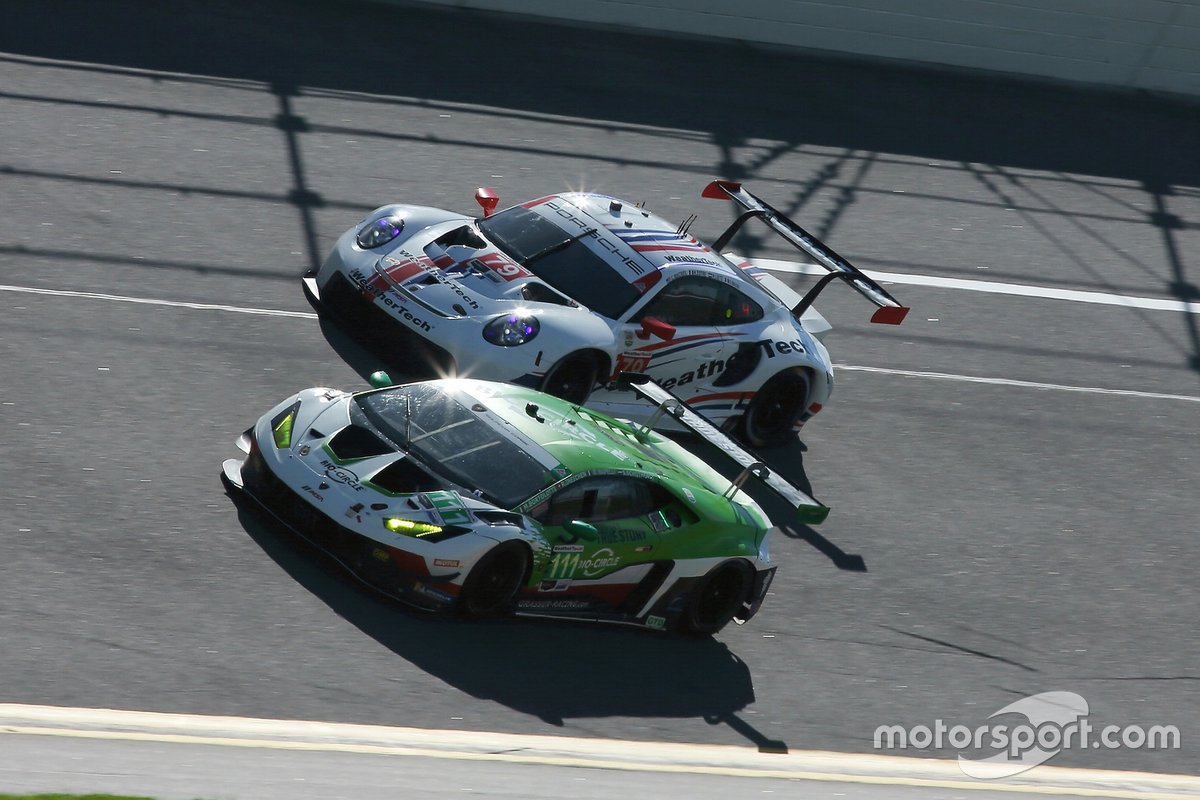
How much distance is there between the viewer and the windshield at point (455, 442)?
336 inches

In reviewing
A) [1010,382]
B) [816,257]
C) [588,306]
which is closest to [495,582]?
[588,306]

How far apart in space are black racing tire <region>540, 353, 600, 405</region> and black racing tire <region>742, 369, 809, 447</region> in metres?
1.39

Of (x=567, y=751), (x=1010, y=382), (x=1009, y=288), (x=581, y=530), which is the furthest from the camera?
(x=1009, y=288)

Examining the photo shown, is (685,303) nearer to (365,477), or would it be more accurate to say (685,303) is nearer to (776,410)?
(776,410)

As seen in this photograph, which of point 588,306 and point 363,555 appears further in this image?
point 588,306

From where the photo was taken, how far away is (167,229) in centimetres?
1303

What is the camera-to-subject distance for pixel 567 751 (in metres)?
7.49

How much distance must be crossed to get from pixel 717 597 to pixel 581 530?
125 cm

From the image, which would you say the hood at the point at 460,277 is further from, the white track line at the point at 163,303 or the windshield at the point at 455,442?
the windshield at the point at 455,442

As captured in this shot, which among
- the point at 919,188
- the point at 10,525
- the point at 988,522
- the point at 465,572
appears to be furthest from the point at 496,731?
the point at 919,188

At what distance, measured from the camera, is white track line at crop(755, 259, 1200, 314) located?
593 inches

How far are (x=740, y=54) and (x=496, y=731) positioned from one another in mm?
13280

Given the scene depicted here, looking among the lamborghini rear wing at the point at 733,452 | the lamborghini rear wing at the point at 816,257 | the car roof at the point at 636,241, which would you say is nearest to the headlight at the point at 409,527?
the lamborghini rear wing at the point at 733,452

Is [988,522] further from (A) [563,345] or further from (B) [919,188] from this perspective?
(B) [919,188]
